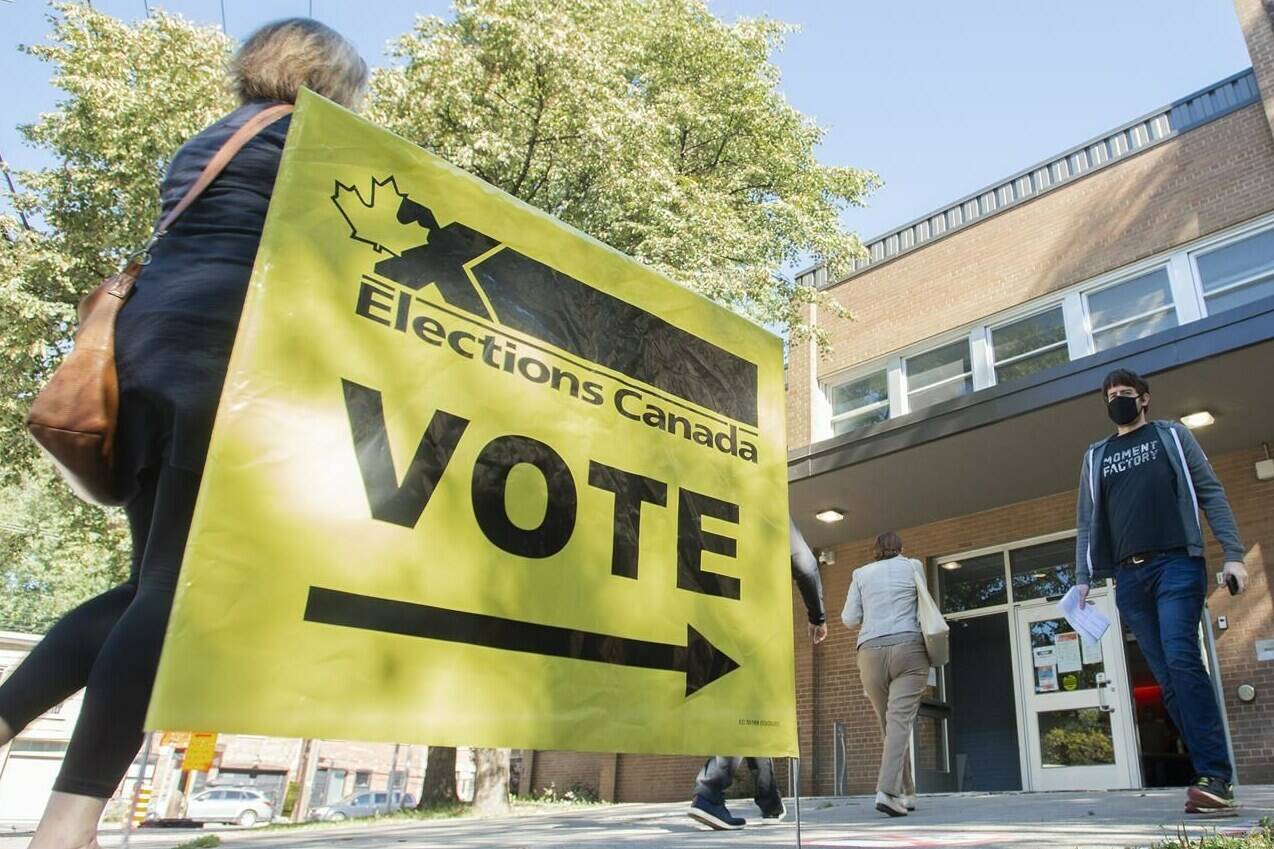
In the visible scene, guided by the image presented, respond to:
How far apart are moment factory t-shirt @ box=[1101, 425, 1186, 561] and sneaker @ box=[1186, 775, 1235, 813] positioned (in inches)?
36.6

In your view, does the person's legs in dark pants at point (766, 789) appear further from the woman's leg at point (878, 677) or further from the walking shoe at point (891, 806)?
the woman's leg at point (878, 677)

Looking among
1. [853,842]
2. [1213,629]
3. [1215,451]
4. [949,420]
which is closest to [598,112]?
[949,420]

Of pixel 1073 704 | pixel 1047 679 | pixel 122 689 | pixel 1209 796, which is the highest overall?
pixel 1047 679

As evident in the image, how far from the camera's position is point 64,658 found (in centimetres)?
163

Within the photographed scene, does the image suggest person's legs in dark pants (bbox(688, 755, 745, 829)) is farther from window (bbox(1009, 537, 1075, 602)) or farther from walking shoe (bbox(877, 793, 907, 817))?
window (bbox(1009, 537, 1075, 602))

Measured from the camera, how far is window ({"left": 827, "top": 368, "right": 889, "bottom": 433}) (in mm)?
13586

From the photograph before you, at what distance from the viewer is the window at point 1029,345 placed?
1180cm

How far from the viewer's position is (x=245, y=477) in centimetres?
143

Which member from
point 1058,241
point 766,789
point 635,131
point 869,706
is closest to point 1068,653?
point 869,706

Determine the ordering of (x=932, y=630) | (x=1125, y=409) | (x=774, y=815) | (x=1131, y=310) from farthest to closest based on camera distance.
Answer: (x=1131, y=310) → (x=932, y=630) → (x=774, y=815) → (x=1125, y=409)

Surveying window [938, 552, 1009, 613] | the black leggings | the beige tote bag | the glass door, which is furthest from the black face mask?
window [938, 552, 1009, 613]

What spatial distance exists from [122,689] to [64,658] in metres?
0.22

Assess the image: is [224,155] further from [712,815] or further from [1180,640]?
[1180,640]

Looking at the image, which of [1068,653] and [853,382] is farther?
[853,382]
